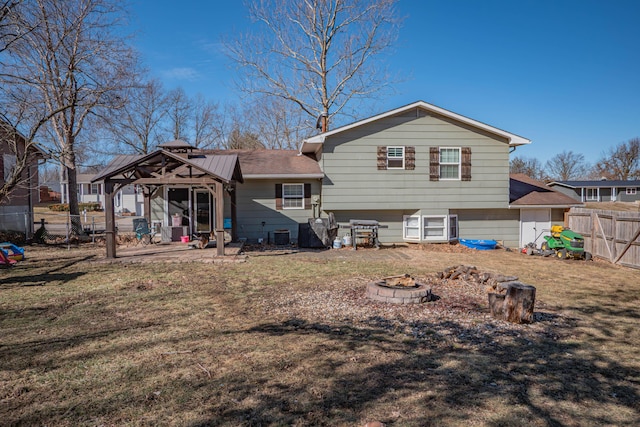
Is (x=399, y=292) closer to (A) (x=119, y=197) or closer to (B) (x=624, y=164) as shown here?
(A) (x=119, y=197)

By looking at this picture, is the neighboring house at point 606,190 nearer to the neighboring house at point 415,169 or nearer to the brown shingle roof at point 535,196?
the brown shingle roof at point 535,196

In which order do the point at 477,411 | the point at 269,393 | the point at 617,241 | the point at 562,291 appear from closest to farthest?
the point at 477,411 < the point at 269,393 < the point at 562,291 < the point at 617,241

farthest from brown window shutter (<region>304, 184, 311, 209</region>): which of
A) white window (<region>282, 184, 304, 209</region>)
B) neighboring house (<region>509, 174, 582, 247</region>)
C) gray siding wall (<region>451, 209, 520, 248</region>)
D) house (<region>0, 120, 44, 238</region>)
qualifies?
house (<region>0, 120, 44, 238</region>)

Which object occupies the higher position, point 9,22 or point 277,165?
point 9,22

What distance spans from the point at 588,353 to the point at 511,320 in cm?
115

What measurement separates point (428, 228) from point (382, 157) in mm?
3505

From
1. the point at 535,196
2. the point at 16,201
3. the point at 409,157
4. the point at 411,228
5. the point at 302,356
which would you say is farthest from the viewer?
the point at 16,201

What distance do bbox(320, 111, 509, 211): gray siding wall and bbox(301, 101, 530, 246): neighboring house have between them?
37 mm

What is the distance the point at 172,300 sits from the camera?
6789mm

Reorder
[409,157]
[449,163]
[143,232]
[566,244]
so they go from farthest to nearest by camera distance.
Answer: [449,163]
[409,157]
[143,232]
[566,244]

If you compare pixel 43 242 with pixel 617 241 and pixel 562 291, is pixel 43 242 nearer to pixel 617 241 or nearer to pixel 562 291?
pixel 562 291

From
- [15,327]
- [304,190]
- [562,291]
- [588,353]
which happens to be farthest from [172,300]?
[304,190]

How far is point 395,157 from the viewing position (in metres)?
14.8

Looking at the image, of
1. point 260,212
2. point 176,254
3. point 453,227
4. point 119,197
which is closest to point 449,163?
point 453,227
